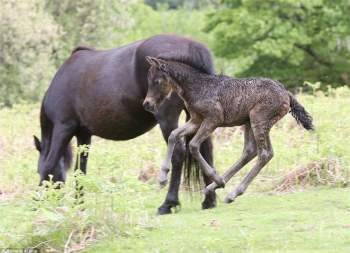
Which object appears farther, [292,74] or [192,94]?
[292,74]

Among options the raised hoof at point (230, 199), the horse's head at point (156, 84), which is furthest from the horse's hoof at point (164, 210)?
the horse's head at point (156, 84)

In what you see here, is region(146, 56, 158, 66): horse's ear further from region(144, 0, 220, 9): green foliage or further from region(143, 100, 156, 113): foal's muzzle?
region(144, 0, 220, 9): green foliage

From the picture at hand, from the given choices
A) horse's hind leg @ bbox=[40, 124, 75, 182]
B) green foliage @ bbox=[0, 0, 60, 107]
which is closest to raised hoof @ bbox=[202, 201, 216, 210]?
horse's hind leg @ bbox=[40, 124, 75, 182]

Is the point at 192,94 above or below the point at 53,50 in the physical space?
below

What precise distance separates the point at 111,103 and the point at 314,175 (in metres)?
2.54

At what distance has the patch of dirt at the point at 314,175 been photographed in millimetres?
9398

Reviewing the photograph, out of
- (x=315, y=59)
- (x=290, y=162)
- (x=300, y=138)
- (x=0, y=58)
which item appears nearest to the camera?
(x=290, y=162)

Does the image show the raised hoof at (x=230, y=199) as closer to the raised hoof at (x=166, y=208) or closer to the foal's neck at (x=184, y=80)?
the raised hoof at (x=166, y=208)

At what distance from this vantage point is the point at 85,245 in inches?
269

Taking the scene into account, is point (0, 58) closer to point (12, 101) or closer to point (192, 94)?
point (12, 101)

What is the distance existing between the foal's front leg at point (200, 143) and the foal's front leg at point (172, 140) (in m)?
0.11

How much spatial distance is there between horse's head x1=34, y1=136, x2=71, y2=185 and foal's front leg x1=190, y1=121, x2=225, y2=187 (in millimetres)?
2181

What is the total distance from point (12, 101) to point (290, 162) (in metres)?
23.8

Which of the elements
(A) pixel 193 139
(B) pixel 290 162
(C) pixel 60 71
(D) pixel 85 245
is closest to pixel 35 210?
(D) pixel 85 245
